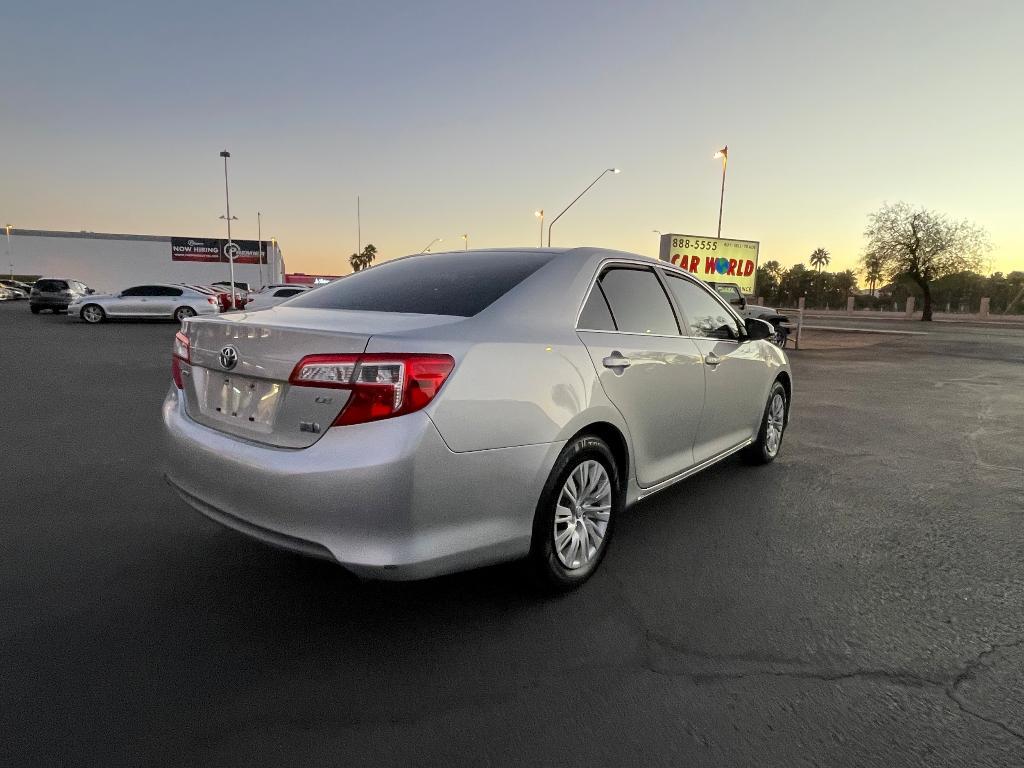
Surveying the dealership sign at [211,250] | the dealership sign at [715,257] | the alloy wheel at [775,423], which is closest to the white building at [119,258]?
the dealership sign at [211,250]

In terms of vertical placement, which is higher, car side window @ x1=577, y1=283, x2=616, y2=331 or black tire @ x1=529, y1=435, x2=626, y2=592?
car side window @ x1=577, y1=283, x2=616, y2=331

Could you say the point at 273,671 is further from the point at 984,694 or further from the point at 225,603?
the point at 984,694

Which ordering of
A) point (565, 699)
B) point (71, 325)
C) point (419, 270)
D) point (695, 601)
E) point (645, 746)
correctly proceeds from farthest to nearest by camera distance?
point (71, 325)
point (419, 270)
point (695, 601)
point (565, 699)
point (645, 746)

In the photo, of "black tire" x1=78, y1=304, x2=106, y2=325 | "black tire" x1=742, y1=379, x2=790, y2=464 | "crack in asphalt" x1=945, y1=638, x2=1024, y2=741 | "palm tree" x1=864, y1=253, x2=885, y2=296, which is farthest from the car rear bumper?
"palm tree" x1=864, y1=253, x2=885, y2=296

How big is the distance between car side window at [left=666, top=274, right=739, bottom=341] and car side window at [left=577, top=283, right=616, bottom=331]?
34.5 inches

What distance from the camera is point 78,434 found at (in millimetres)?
6008

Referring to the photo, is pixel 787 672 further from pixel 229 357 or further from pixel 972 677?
pixel 229 357

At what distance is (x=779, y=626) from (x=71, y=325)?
25.9m

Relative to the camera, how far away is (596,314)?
10.7 feet

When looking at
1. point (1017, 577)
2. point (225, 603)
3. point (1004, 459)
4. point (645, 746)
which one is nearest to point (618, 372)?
point (645, 746)

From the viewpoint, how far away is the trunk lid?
2.34 meters

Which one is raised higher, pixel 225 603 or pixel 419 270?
pixel 419 270

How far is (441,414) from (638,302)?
181 cm

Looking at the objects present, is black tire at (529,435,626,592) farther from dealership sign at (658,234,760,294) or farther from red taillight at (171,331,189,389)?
dealership sign at (658,234,760,294)
